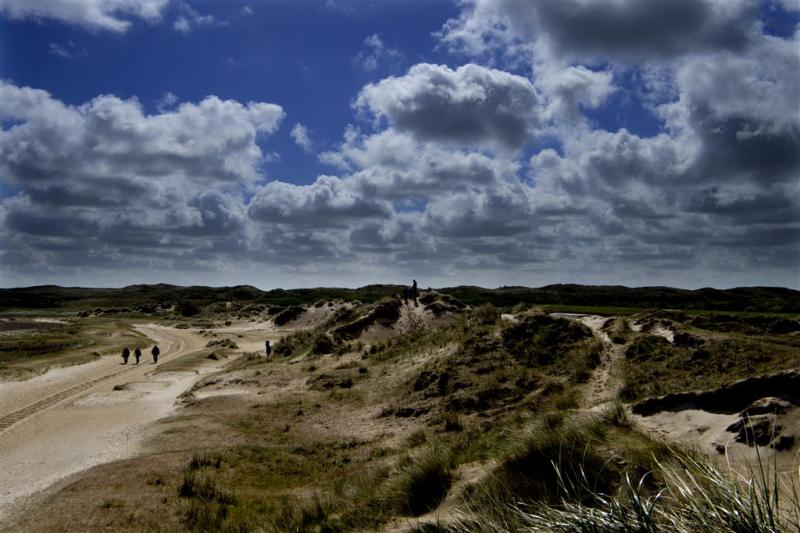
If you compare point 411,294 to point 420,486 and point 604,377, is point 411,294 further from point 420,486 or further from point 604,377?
point 420,486

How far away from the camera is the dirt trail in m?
16.2

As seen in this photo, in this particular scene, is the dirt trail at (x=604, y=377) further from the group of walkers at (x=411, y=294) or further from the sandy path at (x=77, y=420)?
the group of walkers at (x=411, y=294)

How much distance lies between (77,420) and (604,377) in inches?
967

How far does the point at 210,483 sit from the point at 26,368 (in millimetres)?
37832

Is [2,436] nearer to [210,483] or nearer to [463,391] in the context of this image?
[210,483]

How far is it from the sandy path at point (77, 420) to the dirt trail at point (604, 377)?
621 inches

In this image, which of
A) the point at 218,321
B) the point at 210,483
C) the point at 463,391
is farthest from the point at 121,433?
the point at 218,321

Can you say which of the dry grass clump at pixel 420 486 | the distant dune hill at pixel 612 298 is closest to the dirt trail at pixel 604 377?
the dry grass clump at pixel 420 486

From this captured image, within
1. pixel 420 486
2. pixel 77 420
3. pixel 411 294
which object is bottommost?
pixel 77 420

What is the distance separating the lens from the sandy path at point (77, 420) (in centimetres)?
1698

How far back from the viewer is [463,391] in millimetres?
21250

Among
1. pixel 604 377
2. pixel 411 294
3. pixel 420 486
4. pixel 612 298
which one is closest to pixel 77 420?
pixel 420 486

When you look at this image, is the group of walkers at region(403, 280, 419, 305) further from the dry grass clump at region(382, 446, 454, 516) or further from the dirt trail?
the dry grass clump at region(382, 446, 454, 516)

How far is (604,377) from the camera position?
1883cm
